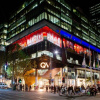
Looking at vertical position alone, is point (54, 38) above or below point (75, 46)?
above

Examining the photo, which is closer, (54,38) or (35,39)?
(35,39)

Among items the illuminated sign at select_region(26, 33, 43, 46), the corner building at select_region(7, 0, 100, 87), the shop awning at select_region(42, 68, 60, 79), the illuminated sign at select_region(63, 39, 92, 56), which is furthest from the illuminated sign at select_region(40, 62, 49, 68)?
the illuminated sign at select_region(63, 39, 92, 56)

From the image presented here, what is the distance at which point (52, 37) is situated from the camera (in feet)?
197

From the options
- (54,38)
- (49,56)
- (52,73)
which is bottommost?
(52,73)

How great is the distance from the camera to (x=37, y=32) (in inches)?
2367

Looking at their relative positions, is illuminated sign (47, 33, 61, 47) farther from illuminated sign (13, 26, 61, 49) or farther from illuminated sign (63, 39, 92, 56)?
illuminated sign (63, 39, 92, 56)

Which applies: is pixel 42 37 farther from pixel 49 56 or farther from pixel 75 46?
pixel 75 46

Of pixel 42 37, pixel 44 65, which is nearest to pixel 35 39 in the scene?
pixel 42 37

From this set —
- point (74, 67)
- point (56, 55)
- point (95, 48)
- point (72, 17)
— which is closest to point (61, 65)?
point (56, 55)

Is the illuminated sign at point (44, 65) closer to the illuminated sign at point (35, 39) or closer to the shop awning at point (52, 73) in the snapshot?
the shop awning at point (52, 73)

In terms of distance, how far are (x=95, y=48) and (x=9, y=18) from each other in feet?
182

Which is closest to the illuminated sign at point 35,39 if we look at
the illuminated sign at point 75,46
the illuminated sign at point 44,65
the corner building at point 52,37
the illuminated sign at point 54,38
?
the corner building at point 52,37

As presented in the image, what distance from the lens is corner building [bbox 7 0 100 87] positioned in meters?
53.1

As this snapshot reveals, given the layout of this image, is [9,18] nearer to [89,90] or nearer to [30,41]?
[30,41]
